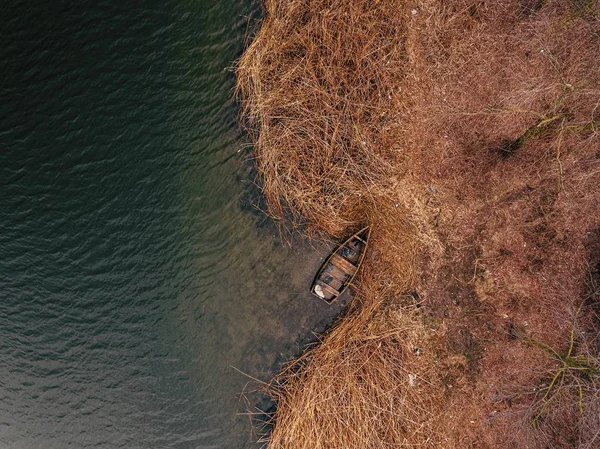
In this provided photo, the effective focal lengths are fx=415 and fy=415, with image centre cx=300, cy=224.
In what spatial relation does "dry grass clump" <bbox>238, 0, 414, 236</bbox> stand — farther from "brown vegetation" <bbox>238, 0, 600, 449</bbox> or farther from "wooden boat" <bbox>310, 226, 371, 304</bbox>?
"wooden boat" <bbox>310, 226, 371, 304</bbox>

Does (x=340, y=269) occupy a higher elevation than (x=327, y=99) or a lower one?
lower

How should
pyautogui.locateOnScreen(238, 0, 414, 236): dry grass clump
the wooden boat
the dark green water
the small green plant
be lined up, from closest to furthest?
the small green plant < pyautogui.locateOnScreen(238, 0, 414, 236): dry grass clump < the wooden boat < the dark green water

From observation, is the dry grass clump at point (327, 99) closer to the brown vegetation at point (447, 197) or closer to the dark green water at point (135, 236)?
the brown vegetation at point (447, 197)

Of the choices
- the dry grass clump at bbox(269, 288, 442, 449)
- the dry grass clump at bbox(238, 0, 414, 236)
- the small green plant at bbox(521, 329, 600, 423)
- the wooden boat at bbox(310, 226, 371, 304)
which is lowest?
the small green plant at bbox(521, 329, 600, 423)

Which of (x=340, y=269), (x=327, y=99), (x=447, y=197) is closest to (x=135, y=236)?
(x=340, y=269)

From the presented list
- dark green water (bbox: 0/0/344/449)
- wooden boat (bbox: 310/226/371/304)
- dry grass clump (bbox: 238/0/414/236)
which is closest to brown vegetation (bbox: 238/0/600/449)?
dry grass clump (bbox: 238/0/414/236)

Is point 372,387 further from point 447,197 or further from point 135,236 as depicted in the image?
point 135,236

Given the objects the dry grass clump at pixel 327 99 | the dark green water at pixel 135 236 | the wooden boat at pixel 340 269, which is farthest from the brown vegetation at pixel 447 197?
the dark green water at pixel 135 236
